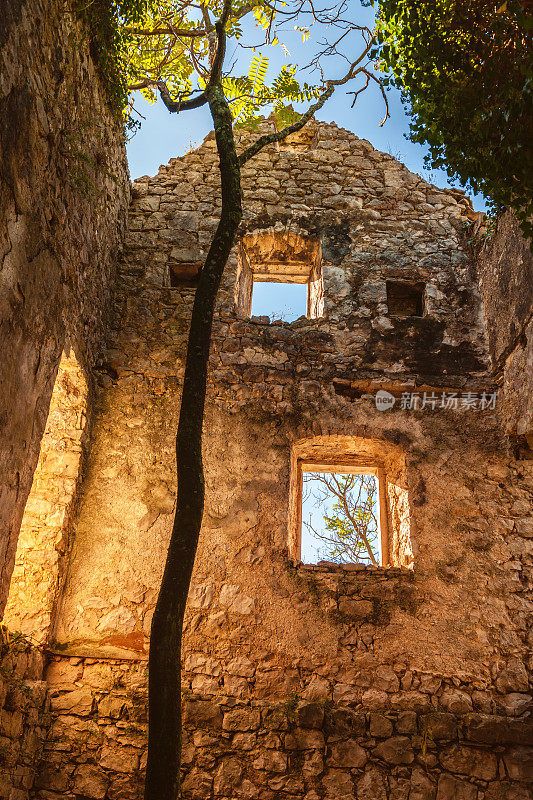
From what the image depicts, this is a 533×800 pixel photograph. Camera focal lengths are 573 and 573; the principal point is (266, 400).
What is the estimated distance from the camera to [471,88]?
3766mm

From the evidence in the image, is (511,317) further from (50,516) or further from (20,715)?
(20,715)

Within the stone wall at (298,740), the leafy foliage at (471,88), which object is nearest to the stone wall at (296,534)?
the stone wall at (298,740)

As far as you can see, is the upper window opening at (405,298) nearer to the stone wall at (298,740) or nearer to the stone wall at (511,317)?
the stone wall at (511,317)

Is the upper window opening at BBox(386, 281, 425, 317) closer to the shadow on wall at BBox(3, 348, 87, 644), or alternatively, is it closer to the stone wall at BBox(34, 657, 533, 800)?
the shadow on wall at BBox(3, 348, 87, 644)

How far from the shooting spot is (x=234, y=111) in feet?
20.9

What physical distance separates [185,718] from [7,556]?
5.60 feet

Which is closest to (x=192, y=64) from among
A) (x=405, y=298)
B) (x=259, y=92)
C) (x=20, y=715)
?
(x=259, y=92)

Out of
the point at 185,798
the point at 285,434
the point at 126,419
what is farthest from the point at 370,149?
the point at 185,798

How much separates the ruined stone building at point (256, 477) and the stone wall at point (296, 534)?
0.8 inches

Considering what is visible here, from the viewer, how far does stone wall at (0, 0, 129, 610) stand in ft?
10.6

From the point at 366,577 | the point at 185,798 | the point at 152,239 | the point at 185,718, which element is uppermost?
the point at 152,239

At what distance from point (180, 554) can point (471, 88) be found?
3472 millimetres

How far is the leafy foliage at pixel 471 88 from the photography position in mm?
3516

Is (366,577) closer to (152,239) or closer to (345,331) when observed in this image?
(345,331)
